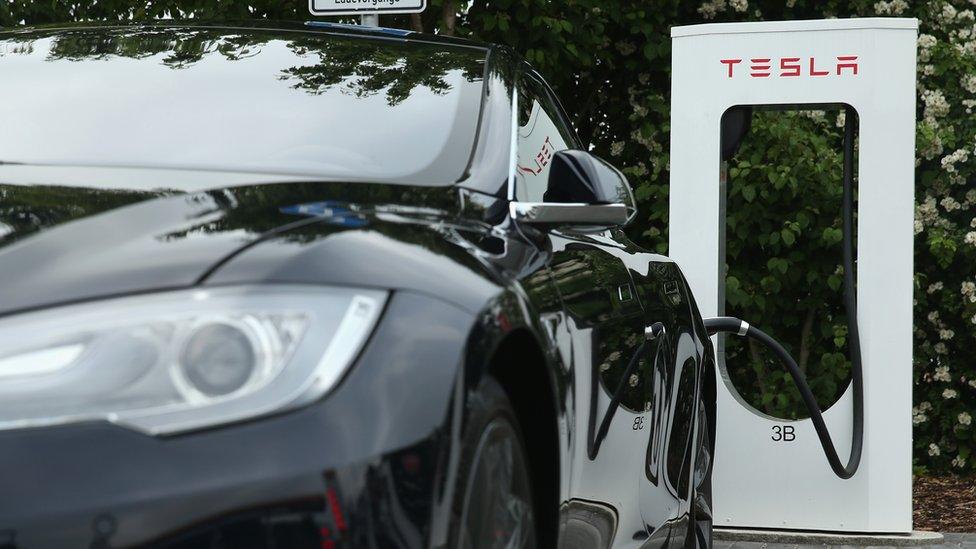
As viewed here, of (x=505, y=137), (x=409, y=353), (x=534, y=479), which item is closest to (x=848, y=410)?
(x=505, y=137)

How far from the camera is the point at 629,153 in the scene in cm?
931

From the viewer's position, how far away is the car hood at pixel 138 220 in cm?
182

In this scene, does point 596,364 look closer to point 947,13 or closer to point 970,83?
point 970,83

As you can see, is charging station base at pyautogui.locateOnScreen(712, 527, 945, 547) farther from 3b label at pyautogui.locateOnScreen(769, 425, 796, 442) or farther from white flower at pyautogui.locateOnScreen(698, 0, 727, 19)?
white flower at pyautogui.locateOnScreen(698, 0, 727, 19)

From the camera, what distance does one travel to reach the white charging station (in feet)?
19.6

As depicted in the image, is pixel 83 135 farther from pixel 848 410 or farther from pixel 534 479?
pixel 848 410

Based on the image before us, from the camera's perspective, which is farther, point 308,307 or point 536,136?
point 536,136

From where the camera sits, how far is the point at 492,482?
2.15 meters

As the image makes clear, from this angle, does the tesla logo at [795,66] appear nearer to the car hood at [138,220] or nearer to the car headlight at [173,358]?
the car hood at [138,220]

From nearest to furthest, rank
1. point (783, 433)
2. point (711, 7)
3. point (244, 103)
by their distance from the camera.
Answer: point (244, 103) → point (783, 433) → point (711, 7)

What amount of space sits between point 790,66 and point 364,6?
66.2 inches

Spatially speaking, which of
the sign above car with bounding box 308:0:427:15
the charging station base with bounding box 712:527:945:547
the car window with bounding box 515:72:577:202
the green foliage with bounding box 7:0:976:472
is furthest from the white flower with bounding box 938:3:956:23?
the car window with bounding box 515:72:577:202

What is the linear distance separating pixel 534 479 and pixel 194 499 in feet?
2.91

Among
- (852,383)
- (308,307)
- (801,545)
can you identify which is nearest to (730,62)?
(852,383)
